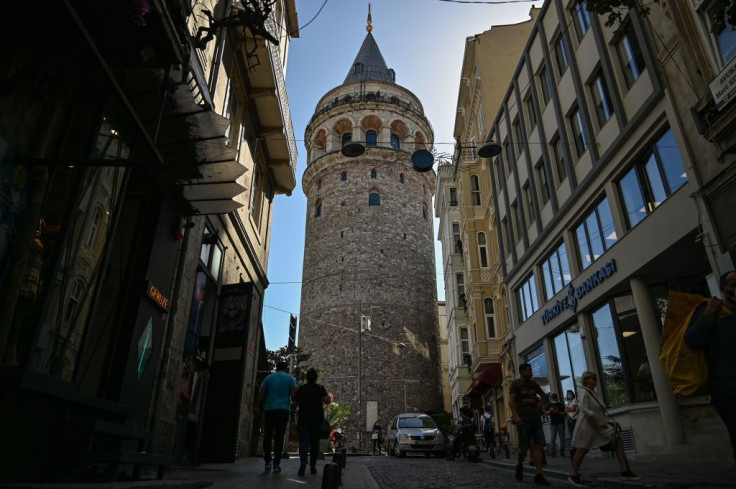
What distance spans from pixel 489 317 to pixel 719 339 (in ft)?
61.6

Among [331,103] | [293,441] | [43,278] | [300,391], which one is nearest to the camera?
[43,278]

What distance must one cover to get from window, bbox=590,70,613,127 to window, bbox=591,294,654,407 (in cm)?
429

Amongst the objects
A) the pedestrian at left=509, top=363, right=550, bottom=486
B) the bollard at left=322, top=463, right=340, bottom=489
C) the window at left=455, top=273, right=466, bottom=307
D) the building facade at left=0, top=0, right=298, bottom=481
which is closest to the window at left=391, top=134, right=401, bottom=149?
the window at left=455, top=273, right=466, bottom=307

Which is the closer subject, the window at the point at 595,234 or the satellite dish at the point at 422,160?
the window at the point at 595,234

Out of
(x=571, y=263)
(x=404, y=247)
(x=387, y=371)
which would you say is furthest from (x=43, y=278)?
(x=404, y=247)

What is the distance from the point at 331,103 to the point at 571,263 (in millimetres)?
30681

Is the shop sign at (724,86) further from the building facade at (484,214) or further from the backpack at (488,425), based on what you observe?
the building facade at (484,214)

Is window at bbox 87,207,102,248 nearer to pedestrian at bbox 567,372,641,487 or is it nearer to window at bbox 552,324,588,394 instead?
pedestrian at bbox 567,372,641,487

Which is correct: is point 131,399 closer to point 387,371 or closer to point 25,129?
point 25,129

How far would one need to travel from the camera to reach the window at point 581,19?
12.5 m

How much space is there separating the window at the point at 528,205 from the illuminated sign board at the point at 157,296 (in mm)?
12744

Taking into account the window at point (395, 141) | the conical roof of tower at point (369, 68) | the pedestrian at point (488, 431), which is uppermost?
the conical roof of tower at point (369, 68)

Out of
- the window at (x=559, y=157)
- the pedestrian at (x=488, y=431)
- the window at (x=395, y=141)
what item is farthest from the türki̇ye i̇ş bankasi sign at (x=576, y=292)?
the window at (x=395, y=141)

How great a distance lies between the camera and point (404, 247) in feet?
116
